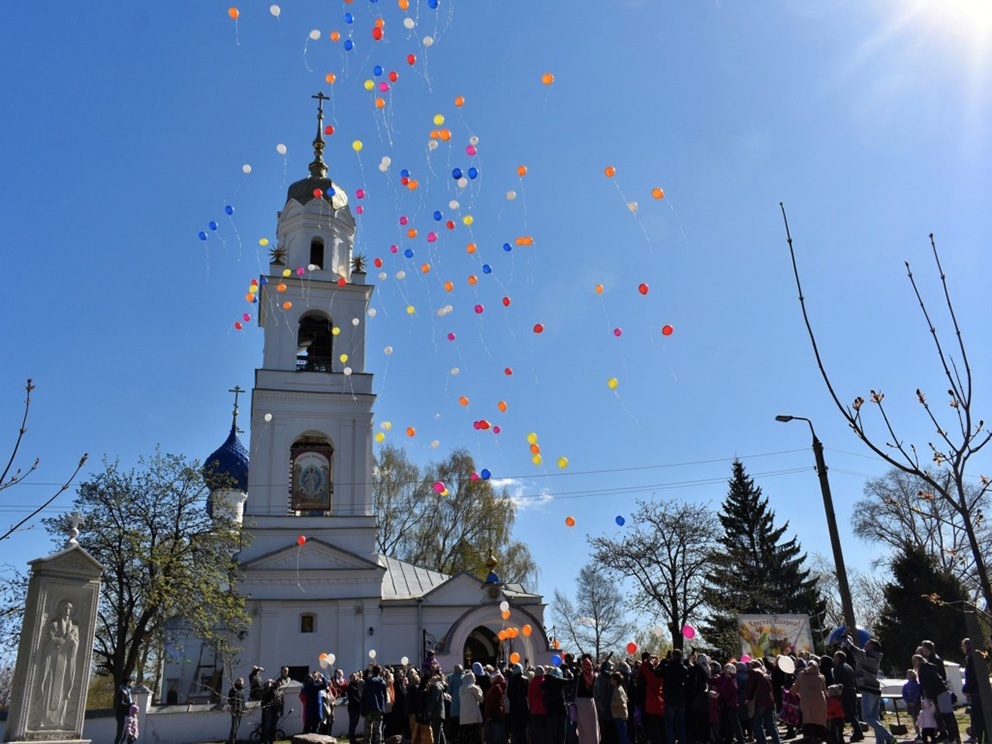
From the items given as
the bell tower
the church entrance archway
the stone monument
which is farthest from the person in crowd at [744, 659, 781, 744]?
the bell tower

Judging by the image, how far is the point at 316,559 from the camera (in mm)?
27797

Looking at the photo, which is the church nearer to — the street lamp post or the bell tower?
the bell tower

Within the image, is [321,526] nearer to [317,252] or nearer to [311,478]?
[311,478]

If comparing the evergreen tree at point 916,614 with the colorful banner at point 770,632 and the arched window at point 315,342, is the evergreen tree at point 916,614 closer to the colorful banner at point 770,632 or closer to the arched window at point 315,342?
the colorful banner at point 770,632

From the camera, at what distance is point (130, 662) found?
2131cm

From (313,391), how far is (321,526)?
16.4ft

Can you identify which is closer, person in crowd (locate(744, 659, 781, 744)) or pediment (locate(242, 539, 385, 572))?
person in crowd (locate(744, 659, 781, 744))

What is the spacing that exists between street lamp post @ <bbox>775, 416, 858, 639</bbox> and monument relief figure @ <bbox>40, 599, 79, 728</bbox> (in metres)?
11.8

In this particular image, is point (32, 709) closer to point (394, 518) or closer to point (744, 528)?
→ point (394, 518)

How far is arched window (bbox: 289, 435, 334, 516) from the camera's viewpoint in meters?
29.1

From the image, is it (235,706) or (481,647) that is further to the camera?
(481,647)

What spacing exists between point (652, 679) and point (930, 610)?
83.0ft

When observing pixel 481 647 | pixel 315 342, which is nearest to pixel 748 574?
pixel 481 647

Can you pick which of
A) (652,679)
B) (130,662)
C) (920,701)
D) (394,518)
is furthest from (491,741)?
(394,518)
